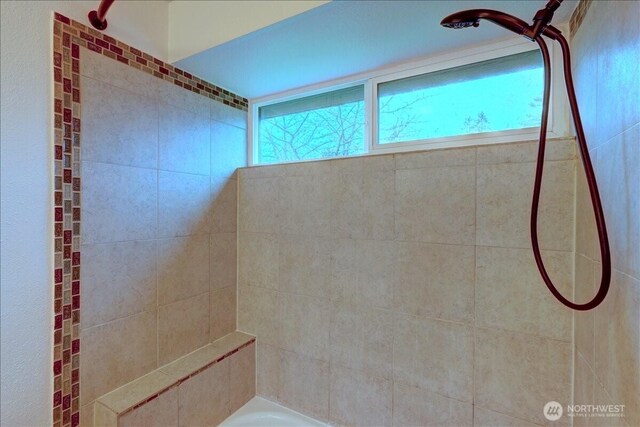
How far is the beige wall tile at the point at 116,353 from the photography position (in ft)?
4.21

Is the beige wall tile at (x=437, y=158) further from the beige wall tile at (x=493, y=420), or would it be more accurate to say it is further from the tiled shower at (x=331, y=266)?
the beige wall tile at (x=493, y=420)

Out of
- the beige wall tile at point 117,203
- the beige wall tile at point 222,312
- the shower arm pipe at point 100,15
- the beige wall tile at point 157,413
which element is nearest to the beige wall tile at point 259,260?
the beige wall tile at point 222,312

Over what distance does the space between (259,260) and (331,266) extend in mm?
513

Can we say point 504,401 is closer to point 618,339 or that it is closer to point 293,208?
point 618,339

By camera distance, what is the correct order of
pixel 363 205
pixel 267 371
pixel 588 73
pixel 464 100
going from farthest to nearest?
pixel 267 371 → pixel 363 205 → pixel 464 100 → pixel 588 73

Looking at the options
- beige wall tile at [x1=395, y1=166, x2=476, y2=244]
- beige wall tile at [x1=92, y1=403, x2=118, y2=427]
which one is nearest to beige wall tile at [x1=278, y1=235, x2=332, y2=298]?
beige wall tile at [x1=395, y1=166, x2=476, y2=244]

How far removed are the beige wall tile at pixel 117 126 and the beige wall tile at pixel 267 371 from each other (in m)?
1.26

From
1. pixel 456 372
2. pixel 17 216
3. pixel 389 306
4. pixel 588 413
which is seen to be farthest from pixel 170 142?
pixel 588 413

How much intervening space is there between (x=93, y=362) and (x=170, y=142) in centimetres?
107

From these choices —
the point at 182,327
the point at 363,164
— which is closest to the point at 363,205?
the point at 363,164

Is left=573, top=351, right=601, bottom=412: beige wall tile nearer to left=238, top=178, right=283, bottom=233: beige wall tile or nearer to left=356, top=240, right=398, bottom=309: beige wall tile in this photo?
left=356, top=240, right=398, bottom=309: beige wall tile

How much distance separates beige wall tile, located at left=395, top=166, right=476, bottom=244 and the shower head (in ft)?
1.86

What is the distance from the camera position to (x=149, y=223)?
150 centimetres

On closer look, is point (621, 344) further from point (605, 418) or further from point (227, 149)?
point (227, 149)
